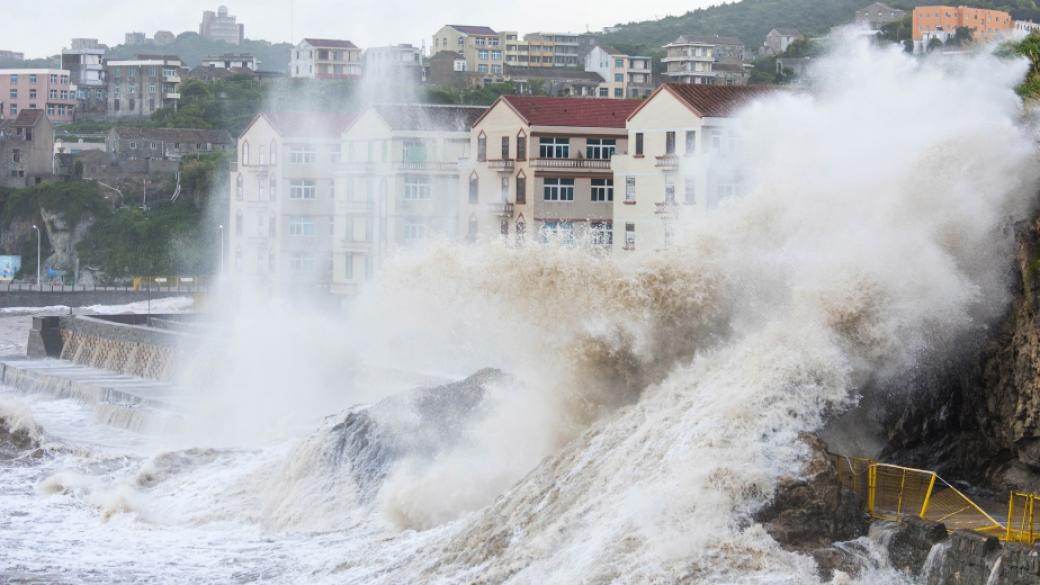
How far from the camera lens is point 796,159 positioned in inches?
819

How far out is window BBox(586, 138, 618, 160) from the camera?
42.5m

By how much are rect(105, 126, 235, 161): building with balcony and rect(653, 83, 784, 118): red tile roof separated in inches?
2485

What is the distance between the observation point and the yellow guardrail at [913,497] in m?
15.9

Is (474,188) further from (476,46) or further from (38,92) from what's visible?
(38,92)

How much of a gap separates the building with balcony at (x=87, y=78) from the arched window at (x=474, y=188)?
88.3 metres

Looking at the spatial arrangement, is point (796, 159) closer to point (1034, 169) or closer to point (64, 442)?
point (1034, 169)

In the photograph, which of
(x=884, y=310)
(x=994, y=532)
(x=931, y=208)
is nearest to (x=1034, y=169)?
(x=931, y=208)

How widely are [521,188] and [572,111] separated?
8.08 feet

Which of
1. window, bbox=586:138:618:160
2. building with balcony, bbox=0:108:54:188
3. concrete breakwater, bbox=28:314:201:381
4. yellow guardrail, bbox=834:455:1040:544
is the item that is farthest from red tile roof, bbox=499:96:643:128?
building with balcony, bbox=0:108:54:188

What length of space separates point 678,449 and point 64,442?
18.2 meters

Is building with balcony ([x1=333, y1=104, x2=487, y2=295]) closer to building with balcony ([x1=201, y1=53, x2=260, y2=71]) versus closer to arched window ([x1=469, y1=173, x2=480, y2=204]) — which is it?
arched window ([x1=469, y1=173, x2=480, y2=204])

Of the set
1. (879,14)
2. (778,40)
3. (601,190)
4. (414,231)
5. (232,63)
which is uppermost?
(879,14)

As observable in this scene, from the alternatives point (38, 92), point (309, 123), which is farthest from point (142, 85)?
point (309, 123)

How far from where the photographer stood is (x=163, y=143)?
99.4 meters
